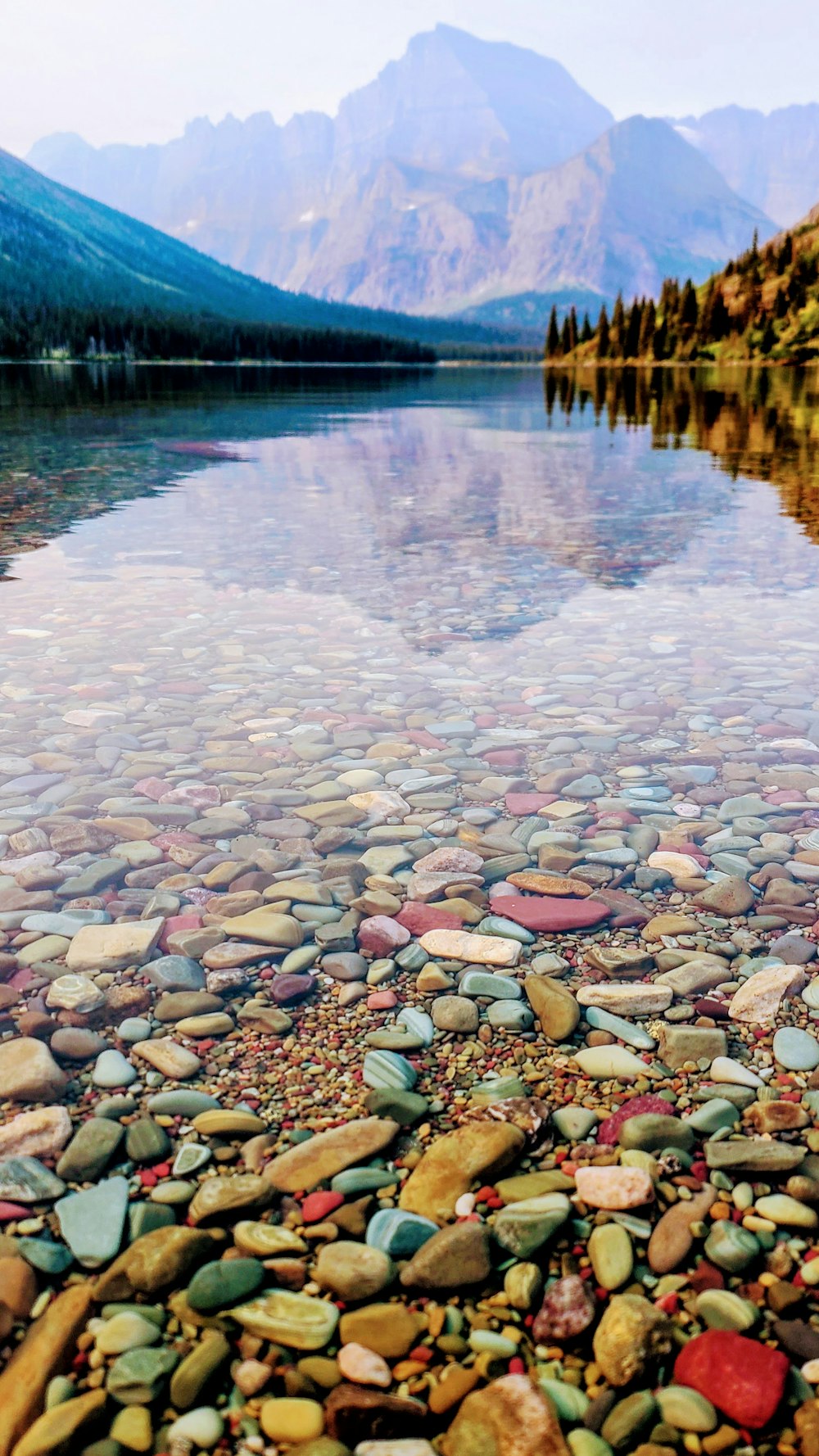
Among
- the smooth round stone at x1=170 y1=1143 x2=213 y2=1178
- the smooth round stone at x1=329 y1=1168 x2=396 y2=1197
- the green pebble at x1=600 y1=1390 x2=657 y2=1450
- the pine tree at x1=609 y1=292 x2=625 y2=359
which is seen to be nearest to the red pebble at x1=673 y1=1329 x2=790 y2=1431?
the green pebble at x1=600 y1=1390 x2=657 y2=1450

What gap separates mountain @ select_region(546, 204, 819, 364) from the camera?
16225 cm

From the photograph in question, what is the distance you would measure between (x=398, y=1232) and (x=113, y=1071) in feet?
4.42

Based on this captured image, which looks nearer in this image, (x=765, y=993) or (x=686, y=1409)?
(x=686, y=1409)

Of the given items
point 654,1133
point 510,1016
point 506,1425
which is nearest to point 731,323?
point 510,1016

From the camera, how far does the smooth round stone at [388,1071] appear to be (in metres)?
3.63

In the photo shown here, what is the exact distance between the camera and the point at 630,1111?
11.4ft

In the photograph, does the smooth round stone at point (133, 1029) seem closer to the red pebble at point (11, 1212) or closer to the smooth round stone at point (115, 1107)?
the smooth round stone at point (115, 1107)

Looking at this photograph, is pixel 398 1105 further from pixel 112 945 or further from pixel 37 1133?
pixel 112 945

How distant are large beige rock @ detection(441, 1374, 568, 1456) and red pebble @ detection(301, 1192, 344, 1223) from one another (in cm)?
76

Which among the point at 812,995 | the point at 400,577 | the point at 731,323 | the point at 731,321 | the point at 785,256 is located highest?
the point at 785,256

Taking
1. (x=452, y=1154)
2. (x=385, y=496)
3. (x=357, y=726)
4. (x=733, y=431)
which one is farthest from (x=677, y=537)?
(x=733, y=431)

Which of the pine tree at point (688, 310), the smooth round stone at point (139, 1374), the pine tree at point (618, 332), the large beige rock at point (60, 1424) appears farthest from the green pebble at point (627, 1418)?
the pine tree at point (688, 310)

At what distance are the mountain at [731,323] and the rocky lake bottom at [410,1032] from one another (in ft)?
550

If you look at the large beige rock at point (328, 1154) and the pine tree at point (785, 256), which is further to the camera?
the pine tree at point (785, 256)
